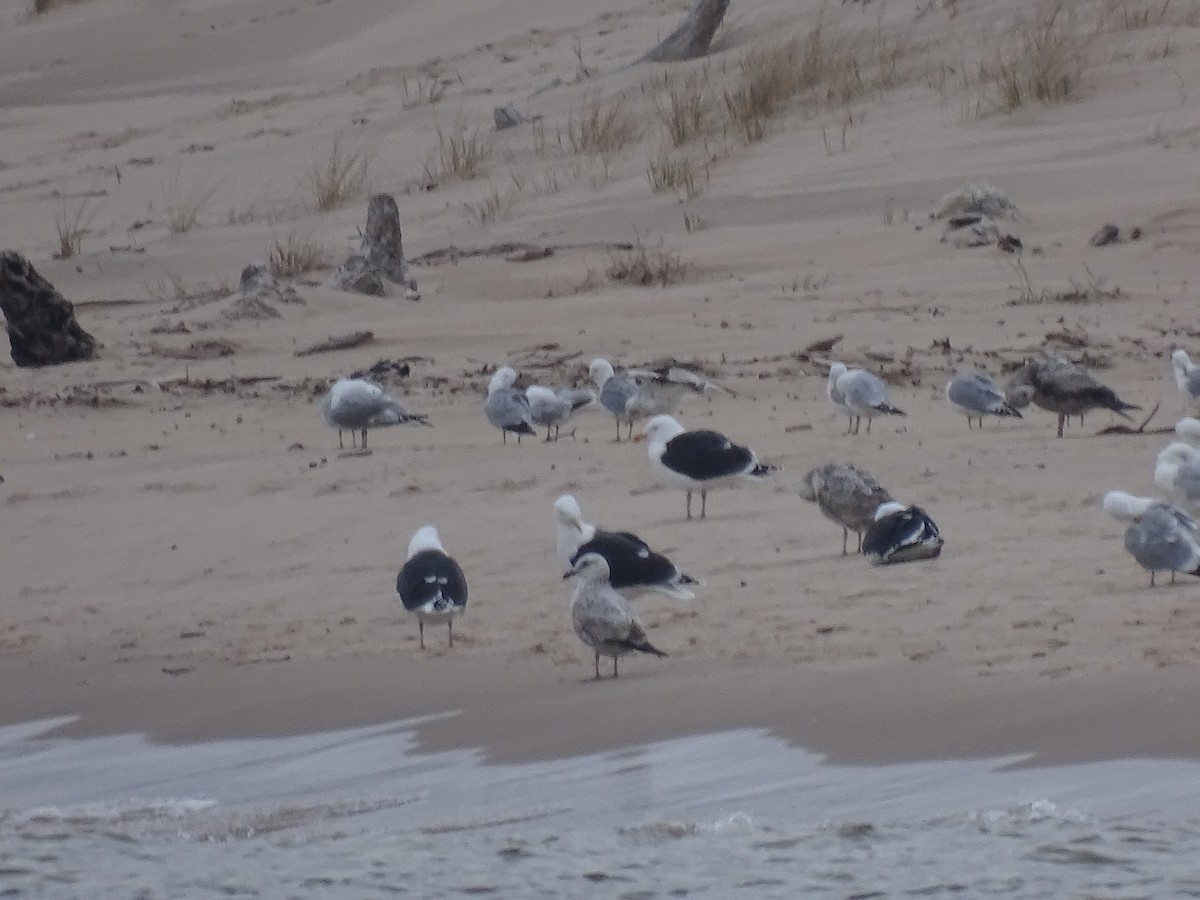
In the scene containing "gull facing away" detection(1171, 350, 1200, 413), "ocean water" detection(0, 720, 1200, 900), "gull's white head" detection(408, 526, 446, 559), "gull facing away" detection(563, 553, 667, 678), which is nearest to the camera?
"ocean water" detection(0, 720, 1200, 900)

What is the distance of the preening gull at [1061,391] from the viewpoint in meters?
9.18

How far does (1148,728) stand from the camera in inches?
203

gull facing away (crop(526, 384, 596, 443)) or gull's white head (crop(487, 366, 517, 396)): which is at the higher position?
gull's white head (crop(487, 366, 517, 396))

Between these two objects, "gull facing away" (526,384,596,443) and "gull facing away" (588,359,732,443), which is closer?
"gull facing away" (526,384,596,443)

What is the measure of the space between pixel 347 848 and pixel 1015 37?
14.3 meters

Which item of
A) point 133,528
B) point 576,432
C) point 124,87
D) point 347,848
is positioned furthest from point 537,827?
point 124,87

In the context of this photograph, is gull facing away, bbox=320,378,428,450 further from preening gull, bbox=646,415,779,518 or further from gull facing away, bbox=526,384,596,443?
preening gull, bbox=646,415,779,518

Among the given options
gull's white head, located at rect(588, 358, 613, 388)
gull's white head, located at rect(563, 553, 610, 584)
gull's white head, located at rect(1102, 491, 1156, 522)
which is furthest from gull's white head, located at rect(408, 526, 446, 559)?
gull's white head, located at rect(588, 358, 613, 388)

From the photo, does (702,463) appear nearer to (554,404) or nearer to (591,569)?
(591,569)

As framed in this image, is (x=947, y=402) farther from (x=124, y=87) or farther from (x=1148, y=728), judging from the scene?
(x=124, y=87)

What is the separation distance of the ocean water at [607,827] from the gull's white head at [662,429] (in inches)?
105

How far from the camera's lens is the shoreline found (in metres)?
5.30

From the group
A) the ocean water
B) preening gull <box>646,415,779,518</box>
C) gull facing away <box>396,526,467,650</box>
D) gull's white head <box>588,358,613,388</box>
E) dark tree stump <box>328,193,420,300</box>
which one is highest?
dark tree stump <box>328,193,420,300</box>

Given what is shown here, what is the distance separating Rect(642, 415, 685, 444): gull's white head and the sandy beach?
0.26 meters
